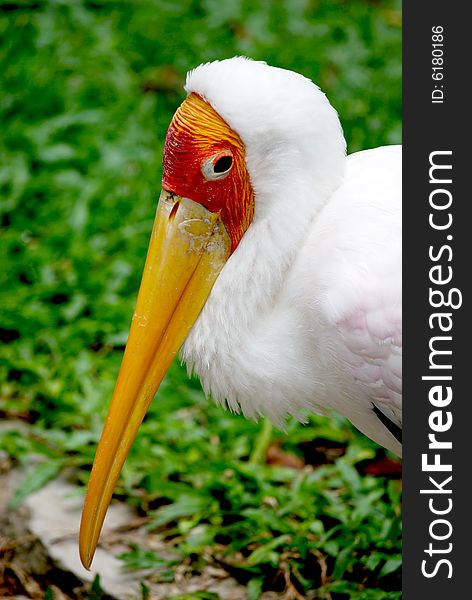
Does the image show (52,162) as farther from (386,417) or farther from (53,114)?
(386,417)

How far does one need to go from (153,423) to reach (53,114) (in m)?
2.50

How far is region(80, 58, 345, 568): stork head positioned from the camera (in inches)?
125

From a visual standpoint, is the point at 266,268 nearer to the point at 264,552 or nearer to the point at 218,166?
the point at 218,166

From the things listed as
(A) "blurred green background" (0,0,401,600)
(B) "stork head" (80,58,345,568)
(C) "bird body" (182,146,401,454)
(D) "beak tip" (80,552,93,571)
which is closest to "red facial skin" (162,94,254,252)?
(B) "stork head" (80,58,345,568)

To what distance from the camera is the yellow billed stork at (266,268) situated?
3111 mm

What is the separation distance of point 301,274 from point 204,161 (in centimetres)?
47

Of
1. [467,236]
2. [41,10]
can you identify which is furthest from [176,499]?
[41,10]

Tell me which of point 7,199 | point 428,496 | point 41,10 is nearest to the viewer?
point 428,496

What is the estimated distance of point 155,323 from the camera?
338 cm

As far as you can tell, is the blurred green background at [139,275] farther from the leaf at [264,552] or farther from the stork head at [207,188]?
the stork head at [207,188]

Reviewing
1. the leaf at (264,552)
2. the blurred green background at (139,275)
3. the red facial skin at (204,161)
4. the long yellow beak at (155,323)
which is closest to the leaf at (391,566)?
the blurred green background at (139,275)

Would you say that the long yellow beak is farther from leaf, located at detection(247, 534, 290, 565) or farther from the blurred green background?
leaf, located at detection(247, 534, 290, 565)

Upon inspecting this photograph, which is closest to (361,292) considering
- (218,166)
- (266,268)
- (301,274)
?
(301,274)

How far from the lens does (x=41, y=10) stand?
6.89 meters
